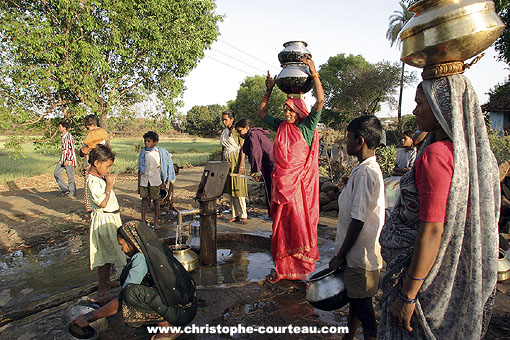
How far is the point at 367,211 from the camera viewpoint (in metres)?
2.04

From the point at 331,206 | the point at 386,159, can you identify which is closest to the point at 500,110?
the point at 386,159

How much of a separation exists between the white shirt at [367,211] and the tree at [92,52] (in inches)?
402

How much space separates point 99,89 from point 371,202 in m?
11.5

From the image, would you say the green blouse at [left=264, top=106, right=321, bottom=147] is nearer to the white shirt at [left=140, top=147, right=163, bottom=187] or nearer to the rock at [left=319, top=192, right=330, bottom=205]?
the white shirt at [left=140, top=147, right=163, bottom=187]

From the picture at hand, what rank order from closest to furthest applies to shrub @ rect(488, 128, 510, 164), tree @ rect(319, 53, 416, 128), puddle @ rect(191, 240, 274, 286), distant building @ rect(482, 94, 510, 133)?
puddle @ rect(191, 240, 274, 286)
shrub @ rect(488, 128, 510, 164)
distant building @ rect(482, 94, 510, 133)
tree @ rect(319, 53, 416, 128)

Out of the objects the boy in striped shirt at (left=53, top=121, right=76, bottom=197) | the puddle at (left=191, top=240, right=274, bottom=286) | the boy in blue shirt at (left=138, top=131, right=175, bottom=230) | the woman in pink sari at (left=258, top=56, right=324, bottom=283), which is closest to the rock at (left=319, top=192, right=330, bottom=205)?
the puddle at (left=191, top=240, right=274, bottom=286)

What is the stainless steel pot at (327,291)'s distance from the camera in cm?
203

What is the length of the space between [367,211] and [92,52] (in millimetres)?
10385

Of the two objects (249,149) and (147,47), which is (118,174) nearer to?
(147,47)

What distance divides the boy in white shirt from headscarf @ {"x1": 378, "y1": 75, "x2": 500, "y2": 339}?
56cm

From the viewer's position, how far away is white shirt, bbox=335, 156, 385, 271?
2.03m

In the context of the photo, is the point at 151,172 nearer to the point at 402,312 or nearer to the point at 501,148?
the point at 402,312

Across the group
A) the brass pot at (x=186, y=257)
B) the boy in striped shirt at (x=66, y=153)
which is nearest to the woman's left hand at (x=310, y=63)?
the brass pot at (x=186, y=257)

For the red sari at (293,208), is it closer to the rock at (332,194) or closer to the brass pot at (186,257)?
the brass pot at (186,257)
